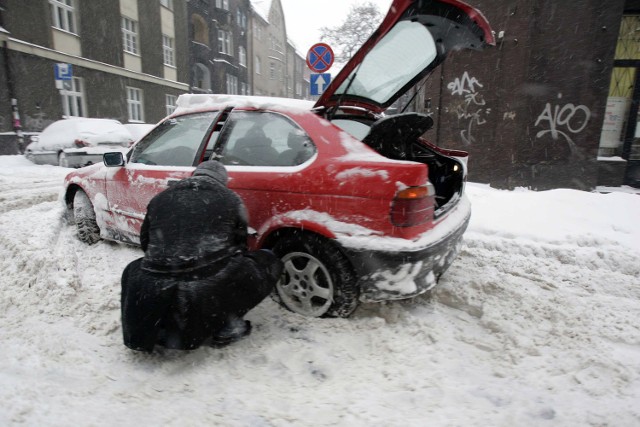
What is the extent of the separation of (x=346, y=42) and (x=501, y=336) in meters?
26.2

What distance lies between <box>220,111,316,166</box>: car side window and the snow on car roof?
0.08m

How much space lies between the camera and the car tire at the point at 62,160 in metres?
10.9

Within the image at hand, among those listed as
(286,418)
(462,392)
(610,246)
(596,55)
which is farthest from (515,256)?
(596,55)

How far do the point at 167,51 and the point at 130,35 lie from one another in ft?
13.1

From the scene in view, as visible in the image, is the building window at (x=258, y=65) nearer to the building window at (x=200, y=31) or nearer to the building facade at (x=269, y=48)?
the building facade at (x=269, y=48)

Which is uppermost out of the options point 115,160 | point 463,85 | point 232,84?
point 232,84

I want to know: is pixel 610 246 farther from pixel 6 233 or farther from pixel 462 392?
pixel 6 233

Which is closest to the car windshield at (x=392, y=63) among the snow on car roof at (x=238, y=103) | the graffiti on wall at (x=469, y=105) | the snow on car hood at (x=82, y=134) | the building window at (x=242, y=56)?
the snow on car roof at (x=238, y=103)

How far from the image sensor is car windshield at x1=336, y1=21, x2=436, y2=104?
9.61ft

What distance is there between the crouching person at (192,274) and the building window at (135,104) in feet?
71.7

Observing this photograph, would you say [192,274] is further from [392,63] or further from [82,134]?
[82,134]

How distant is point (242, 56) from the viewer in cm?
3959

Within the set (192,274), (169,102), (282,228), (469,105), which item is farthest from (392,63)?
(169,102)

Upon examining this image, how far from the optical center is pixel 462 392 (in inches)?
85.7
